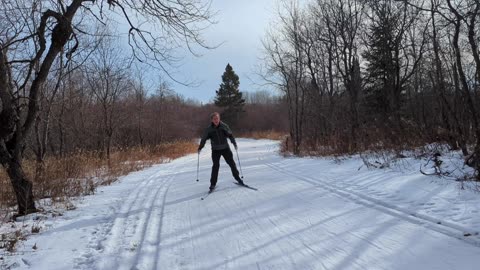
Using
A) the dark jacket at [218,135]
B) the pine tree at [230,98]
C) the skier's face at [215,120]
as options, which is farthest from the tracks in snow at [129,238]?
the pine tree at [230,98]

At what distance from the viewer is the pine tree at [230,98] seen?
3108 inches

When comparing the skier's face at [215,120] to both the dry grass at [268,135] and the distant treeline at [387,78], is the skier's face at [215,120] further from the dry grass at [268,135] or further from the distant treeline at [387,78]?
the dry grass at [268,135]

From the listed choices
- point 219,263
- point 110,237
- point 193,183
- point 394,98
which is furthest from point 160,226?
point 394,98

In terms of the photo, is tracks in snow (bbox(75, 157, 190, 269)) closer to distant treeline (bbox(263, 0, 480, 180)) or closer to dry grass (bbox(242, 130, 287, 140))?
distant treeline (bbox(263, 0, 480, 180))

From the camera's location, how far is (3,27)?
10734 mm

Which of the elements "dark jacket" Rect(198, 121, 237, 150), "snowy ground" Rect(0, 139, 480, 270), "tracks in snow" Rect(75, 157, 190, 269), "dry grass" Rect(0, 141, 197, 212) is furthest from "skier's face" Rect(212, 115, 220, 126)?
"dry grass" Rect(0, 141, 197, 212)

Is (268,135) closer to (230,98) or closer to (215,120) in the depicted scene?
(230,98)

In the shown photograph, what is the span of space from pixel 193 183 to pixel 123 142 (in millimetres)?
21250

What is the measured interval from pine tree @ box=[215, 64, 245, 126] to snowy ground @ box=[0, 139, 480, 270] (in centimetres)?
6924

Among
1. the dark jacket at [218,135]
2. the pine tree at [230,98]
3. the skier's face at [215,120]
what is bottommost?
the dark jacket at [218,135]

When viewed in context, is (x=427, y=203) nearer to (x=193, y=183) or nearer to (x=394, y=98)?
(x=193, y=183)

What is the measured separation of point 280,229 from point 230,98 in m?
73.3

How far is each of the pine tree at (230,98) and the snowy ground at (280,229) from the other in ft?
227

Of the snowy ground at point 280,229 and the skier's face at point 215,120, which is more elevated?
the skier's face at point 215,120
